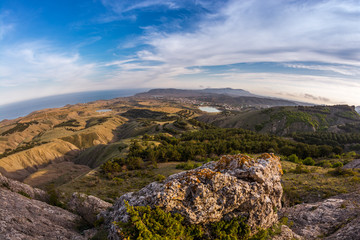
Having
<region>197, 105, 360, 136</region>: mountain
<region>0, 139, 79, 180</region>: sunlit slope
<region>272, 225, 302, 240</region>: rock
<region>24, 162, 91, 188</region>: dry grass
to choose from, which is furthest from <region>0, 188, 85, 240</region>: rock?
<region>197, 105, 360, 136</region>: mountain

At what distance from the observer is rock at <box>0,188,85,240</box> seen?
25.2ft

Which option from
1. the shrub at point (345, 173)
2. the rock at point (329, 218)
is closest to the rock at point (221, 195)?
the rock at point (329, 218)

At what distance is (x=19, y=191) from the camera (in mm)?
13133

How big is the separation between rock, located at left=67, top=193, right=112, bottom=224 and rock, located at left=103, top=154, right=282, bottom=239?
2.41 meters

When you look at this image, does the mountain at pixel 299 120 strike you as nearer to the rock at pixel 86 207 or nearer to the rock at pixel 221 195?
the rock at pixel 221 195

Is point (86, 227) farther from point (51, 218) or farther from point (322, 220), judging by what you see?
Result: point (322, 220)

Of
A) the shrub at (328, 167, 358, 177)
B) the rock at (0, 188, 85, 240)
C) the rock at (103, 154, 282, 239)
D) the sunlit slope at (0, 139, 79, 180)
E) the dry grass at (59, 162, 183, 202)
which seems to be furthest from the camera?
the sunlit slope at (0, 139, 79, 180)

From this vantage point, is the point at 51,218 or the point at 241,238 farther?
the point at 51,218

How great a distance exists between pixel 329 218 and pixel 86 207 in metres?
21.5

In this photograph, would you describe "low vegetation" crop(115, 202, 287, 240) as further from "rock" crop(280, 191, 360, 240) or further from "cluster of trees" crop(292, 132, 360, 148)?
"cluster of trees" crop(292, 132, 360, 148)

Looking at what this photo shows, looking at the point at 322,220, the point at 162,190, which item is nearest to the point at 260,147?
the point at 322,220

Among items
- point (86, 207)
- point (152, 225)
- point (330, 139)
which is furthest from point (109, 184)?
point (330, 139)

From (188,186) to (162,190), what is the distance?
1.63 meters

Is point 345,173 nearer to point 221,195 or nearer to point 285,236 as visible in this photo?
point 285,236
